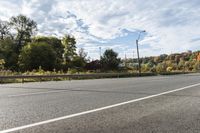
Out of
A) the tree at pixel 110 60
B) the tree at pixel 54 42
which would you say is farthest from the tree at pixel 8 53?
the tree at pixel 110 60

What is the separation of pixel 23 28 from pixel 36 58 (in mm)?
23995

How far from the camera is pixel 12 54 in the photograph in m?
83.1

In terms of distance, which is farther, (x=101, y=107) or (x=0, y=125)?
(x=101, y=107)

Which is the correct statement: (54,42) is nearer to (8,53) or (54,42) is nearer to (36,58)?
(8,53)

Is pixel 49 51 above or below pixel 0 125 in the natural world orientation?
above

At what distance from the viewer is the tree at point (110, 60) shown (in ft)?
236

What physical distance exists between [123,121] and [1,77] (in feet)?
65.5

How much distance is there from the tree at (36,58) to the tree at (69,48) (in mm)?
8778

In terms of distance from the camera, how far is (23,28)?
94938mm

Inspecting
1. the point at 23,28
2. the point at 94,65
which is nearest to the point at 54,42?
the point at 23,28

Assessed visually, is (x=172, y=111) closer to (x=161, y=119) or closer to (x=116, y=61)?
(x=161, y=119)

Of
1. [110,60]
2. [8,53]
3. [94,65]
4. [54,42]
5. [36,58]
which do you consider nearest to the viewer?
[94,65]

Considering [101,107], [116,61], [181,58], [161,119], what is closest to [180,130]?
[161,119]

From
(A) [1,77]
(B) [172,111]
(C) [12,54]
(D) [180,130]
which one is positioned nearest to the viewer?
(D) [180,130]
